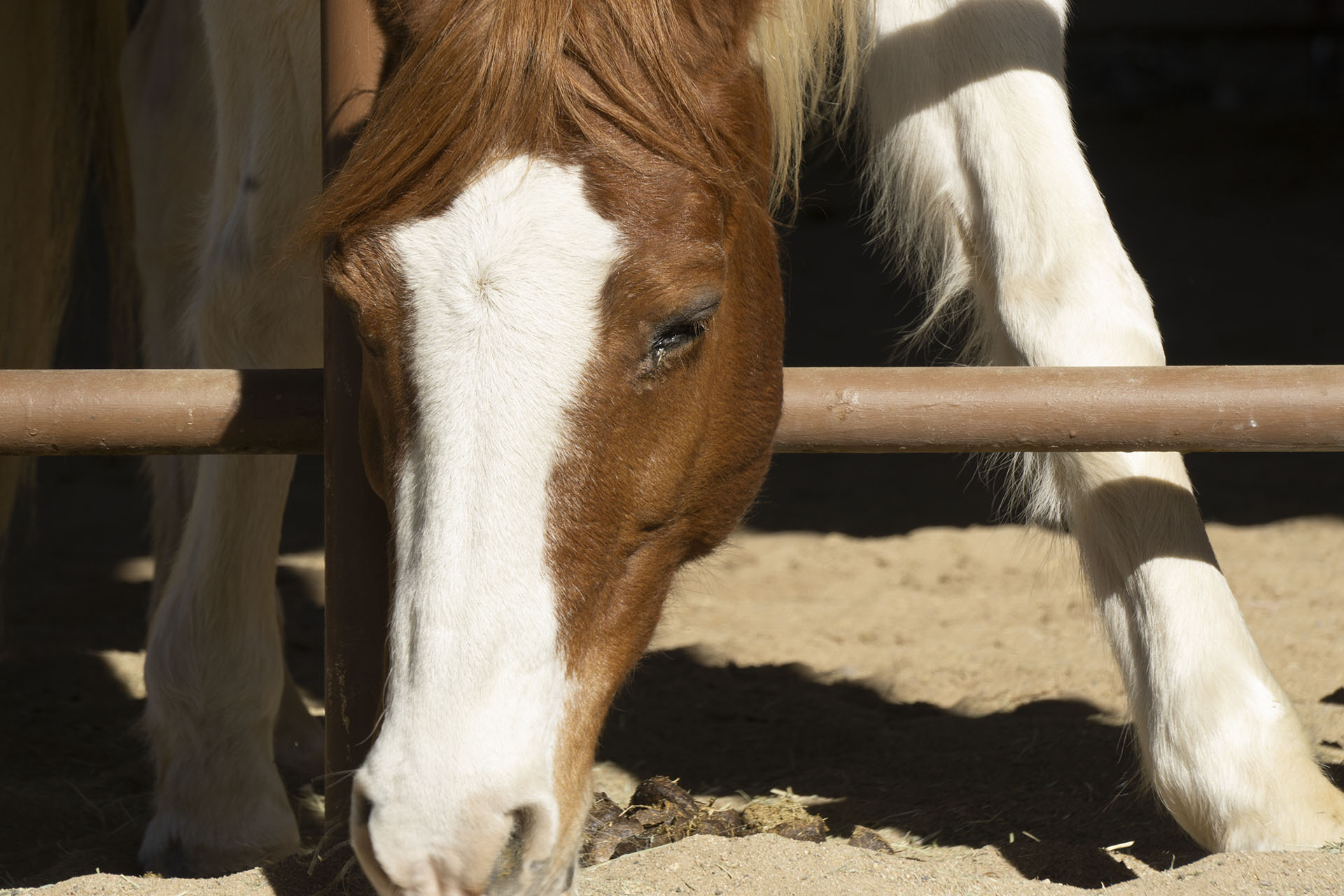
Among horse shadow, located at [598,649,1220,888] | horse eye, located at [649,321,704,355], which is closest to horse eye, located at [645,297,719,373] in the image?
horse eye, located at [649,321,704,355]

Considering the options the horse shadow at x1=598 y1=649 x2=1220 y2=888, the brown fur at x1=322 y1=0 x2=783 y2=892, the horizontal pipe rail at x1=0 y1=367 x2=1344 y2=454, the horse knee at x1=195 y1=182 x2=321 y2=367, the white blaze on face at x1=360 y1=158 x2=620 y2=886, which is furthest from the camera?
the horse knee at x1=195 y1=182 x2=321 y2=367

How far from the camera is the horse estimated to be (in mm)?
1106

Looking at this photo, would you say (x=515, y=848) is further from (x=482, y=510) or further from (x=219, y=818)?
(x=219, y=818)

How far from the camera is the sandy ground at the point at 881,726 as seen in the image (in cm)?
152

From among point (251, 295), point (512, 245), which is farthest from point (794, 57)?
point (251, 295)

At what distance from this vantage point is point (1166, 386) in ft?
4.83

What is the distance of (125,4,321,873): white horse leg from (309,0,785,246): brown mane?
0.80 metres

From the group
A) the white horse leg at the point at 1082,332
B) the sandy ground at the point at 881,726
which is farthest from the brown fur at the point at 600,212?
the white horse leg at the point at 1082,332

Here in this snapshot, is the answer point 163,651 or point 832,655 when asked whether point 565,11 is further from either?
point 832,655

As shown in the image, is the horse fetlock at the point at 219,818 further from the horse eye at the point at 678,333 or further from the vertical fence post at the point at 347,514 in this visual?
the horse eye at the point at 678,333

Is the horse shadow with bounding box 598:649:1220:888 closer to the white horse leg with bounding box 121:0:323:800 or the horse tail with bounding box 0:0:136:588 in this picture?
the white horse leg with bounding box 121:0:323:800

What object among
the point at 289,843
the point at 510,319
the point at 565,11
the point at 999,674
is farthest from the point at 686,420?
the point at 999,674

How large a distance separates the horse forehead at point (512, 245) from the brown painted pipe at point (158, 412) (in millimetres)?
443

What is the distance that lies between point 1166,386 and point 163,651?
63.0 inches
